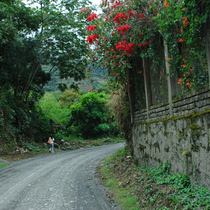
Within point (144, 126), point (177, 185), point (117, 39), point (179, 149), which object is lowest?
point (177, 185)

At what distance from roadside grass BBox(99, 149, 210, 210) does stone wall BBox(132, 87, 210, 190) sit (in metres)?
0.22

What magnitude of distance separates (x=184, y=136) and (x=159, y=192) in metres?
1.36

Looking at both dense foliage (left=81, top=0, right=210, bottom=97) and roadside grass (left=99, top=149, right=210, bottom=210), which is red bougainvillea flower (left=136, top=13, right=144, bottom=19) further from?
roadside grass (left=99, top=149, right=210, bottom=210)

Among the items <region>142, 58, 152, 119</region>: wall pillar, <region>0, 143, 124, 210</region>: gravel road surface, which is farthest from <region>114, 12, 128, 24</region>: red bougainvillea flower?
<region>0, 143, 124, 210</region>: gravel road surface

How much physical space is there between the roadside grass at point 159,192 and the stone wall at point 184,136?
0.73 ft

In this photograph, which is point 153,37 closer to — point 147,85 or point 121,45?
→ point 121,45

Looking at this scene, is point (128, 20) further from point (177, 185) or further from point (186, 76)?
point (177, 185)

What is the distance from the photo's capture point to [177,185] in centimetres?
540

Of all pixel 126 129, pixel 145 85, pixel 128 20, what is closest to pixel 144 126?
pixel 145 85

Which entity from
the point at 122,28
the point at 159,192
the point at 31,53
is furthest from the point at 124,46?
the point at 31,53

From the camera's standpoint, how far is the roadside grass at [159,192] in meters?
4.49

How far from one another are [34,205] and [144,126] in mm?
4561

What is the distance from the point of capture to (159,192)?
17.4ft

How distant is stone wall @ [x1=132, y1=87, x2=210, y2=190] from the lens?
466cm
